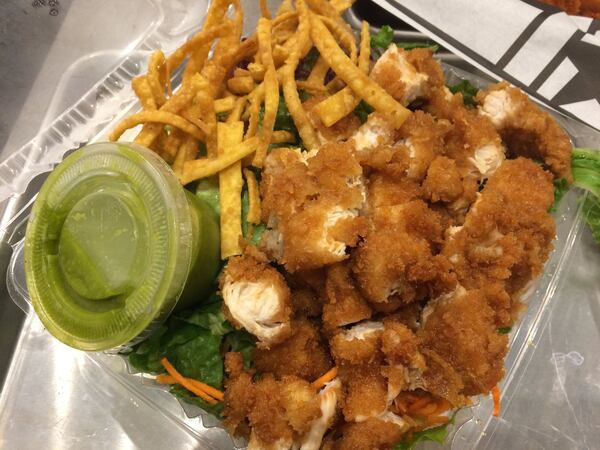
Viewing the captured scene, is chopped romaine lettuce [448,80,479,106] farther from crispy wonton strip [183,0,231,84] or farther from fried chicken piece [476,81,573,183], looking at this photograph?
crispy wonton strip [183,0,231,84]

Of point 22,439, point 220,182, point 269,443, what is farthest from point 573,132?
point 22,439

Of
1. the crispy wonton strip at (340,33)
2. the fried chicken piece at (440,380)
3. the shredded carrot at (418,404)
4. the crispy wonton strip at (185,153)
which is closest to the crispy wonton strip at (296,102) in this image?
the crispy wonton strip at (340,33)

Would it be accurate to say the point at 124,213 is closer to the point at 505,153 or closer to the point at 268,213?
the point at 268,213

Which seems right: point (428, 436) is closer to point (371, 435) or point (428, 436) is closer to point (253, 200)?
point (371, 435)

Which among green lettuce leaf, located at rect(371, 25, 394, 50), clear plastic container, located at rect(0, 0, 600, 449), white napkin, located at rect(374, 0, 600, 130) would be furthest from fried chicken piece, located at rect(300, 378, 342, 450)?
white napkin, located at rect(374, 0, 600, 130)

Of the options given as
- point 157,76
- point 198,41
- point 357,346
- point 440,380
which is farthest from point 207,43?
point 440,380

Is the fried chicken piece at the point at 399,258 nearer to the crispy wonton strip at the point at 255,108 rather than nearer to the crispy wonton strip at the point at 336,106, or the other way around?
the crispy wonton strip at the point at 336,106
